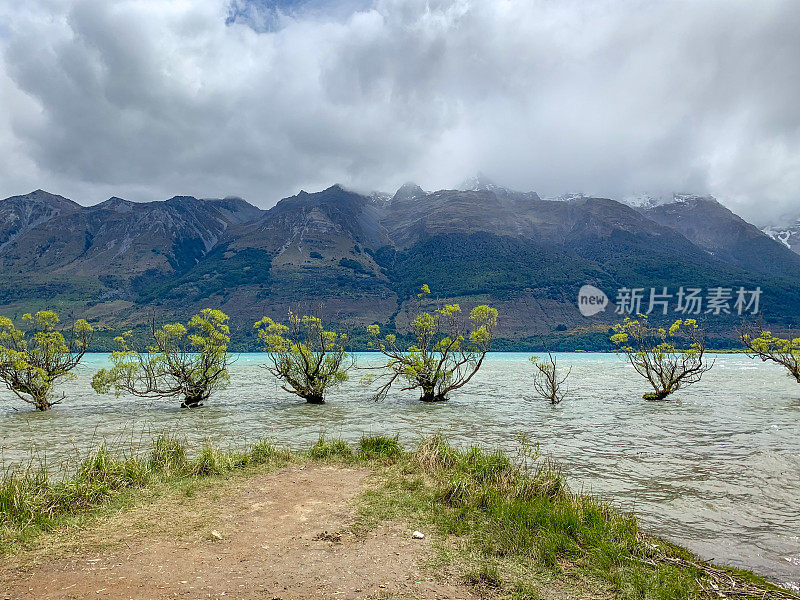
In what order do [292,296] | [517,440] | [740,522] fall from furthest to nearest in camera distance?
[292,296] → [517,440] → [740,522]

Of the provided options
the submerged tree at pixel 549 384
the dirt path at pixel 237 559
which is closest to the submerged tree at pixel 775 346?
the submerged tree at pixel 549 384

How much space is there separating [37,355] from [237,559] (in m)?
28.1

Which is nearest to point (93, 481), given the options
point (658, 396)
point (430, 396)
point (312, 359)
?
point (312, 359)

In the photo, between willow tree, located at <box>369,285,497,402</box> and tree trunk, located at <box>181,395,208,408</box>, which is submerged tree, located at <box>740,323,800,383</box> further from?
tree trunk, located at <box>181,395,208,408</box>

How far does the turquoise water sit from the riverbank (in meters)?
2.44

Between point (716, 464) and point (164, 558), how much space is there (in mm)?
16674

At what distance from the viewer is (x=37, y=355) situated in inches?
1105

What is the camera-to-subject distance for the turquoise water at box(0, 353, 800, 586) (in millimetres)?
10523

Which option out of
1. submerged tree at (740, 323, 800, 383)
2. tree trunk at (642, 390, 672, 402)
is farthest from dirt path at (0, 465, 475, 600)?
submerged tree at (740, 323, 800, 383)

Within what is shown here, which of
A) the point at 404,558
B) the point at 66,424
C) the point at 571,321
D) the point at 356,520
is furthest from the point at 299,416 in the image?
the point at 571,321

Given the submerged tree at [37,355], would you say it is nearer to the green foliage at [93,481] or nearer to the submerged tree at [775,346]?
the green foliage at [93,481]

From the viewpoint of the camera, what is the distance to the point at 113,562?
23.2 feet

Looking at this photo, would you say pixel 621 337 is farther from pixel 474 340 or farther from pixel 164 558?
pixel 164 558

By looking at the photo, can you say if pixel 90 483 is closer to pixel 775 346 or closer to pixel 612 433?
pixel 612 433
